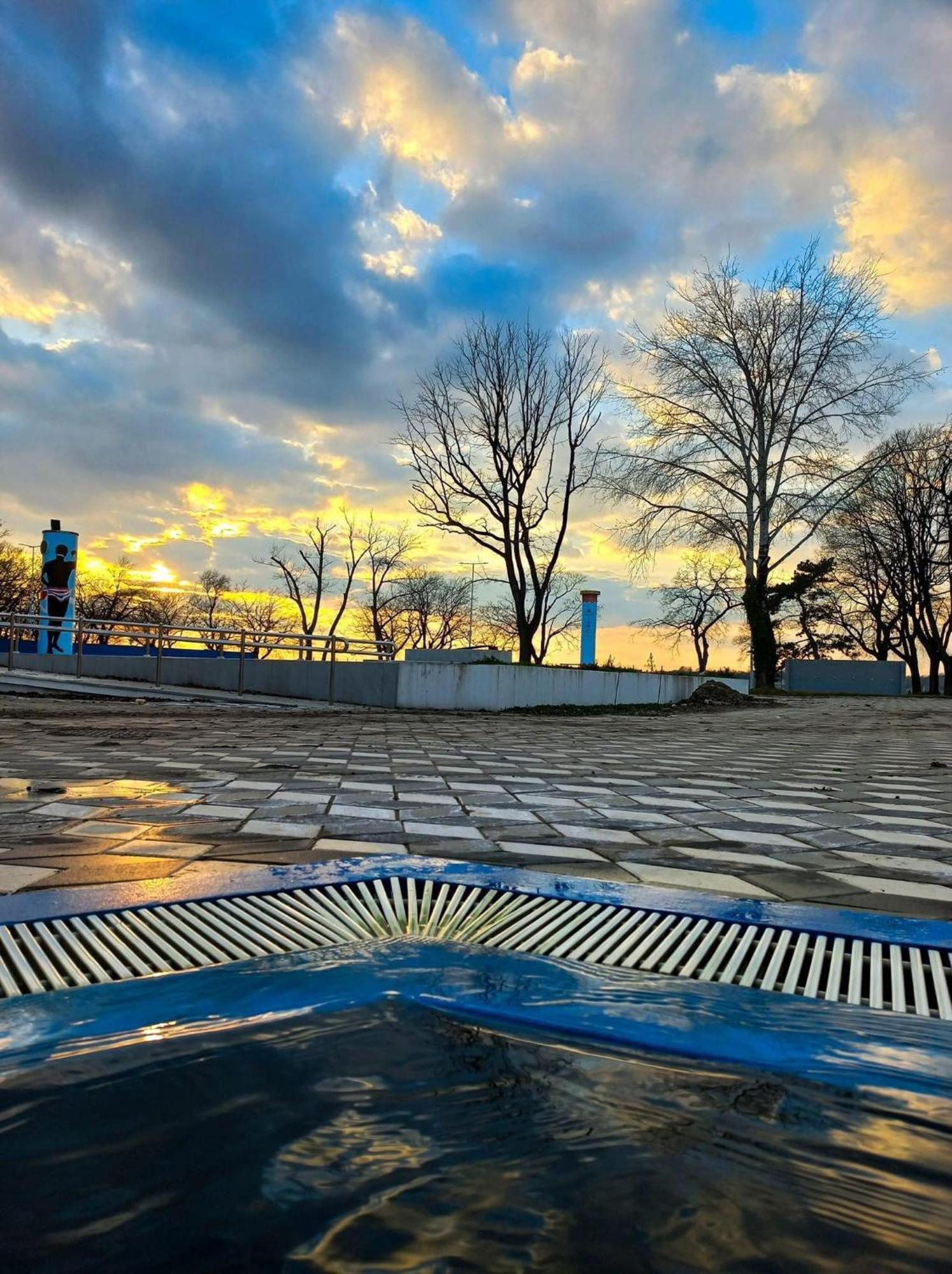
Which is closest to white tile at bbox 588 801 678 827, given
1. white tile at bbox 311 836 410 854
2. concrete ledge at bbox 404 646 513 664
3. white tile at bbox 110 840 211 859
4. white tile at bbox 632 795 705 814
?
white tile at bbox 632 795 705 814

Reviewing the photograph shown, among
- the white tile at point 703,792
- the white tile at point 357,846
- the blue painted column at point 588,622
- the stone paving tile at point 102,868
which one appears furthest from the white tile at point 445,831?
the blue painted column at point 588,622

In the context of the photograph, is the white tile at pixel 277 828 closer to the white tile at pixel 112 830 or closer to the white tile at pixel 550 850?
the white tile at pixel 112 830

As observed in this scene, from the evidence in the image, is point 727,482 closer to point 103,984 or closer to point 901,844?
point 901,844

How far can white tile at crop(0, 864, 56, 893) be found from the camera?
2.21 m

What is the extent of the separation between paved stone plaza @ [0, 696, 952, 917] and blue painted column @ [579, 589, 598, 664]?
54.0 ft

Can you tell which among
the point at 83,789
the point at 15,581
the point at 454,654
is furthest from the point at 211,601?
the point at 83,789

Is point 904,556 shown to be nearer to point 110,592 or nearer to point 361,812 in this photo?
point 361,812

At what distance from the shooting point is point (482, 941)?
5.82ft

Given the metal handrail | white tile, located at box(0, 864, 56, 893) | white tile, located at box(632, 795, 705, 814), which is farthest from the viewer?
the metal handrail

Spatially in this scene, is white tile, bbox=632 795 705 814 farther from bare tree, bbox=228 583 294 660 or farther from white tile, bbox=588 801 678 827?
bare tree, bbox=228 583 294 660

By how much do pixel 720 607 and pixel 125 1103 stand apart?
4281 centimetres

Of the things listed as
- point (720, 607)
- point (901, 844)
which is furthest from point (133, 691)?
point (720, 607)

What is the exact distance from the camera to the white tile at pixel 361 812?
11.6ft

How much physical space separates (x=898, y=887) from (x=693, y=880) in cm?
66
